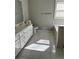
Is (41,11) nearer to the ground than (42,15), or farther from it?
farther from it

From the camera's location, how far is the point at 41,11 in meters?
8.15

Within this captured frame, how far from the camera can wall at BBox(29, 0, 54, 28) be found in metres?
8.01

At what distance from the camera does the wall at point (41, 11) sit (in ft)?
26.3

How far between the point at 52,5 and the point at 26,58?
18.5 ft
